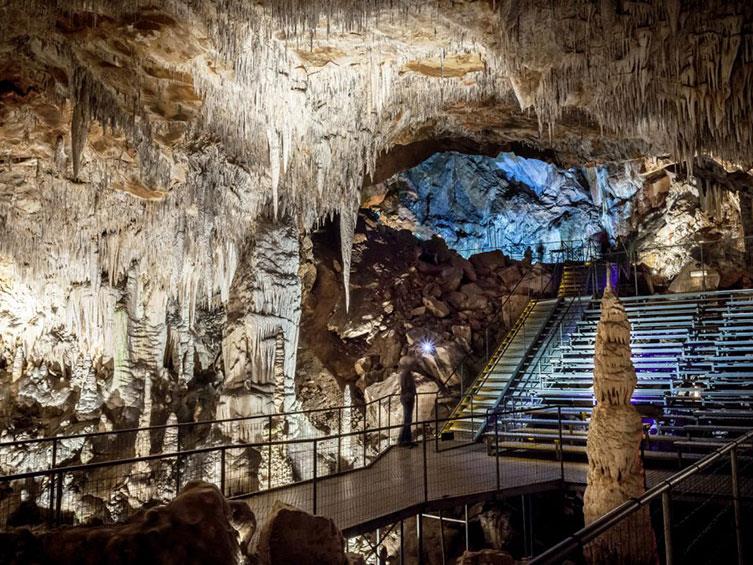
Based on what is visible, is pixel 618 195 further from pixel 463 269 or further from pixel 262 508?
pixel 262 508

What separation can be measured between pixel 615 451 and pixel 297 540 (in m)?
3.72

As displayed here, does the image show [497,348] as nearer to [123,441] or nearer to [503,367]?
[503,367]

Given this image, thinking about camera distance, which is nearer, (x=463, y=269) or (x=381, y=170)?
(x=381, y=170)

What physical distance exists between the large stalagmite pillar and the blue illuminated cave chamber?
1721 cm

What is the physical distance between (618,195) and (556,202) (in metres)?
3.13

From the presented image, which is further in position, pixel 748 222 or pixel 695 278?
pixel 748 222

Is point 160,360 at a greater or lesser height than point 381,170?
lesser

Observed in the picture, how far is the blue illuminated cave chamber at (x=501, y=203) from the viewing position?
958 inches

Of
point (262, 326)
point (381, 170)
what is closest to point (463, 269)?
point (381, 170)

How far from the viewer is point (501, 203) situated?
25.3m

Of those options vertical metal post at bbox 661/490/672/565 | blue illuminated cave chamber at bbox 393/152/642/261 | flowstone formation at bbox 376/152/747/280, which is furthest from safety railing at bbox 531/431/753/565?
blue illuminated cave chamber at bbox 393/152/642/261

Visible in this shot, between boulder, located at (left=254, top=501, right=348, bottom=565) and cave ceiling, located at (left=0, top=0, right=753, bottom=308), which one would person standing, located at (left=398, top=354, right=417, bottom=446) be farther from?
boulder, located at (left=254, top=501, right=348, bottom=565)

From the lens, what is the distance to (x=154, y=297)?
12508mm

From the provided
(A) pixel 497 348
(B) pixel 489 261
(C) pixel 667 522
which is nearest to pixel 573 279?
(B) pixel 489 261
